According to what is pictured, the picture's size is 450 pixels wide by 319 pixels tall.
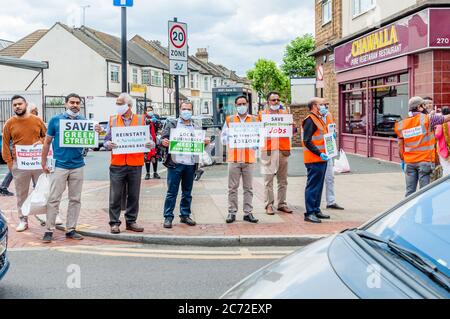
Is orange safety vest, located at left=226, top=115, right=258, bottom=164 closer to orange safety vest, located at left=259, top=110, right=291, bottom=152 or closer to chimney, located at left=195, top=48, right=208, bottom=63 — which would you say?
orange safety vest, located at left=259, top=110, right=291, bottom=152

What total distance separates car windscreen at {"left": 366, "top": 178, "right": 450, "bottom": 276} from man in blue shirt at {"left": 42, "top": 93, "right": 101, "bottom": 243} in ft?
17.5

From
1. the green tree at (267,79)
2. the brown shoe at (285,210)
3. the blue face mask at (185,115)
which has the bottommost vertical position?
the brown shoe at (285,210)

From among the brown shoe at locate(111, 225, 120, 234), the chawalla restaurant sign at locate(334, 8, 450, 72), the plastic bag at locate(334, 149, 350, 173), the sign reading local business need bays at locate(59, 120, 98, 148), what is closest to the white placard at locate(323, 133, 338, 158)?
the brown shoe at locate(111, 225, 120, 234)

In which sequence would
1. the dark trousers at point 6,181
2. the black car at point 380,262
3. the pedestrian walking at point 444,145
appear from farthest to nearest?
the dark trousers at point 6,181 < the pedestrian walking at point 444,145 < the black car at point 380,262

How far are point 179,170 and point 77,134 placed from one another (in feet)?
5.24

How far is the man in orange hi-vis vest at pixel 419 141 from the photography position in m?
8.50

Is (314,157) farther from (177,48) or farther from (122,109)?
(177,48)

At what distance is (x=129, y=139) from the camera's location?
Result: 7.93m

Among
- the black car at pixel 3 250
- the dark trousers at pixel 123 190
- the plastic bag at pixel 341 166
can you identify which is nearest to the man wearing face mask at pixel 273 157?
the dark trousers at pixel 123 190

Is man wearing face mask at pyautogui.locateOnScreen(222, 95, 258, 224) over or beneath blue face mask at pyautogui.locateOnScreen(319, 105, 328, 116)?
beneath

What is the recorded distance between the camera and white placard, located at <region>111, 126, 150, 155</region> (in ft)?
25.8

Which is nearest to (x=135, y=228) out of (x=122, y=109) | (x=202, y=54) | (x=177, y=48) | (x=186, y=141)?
(x=186, y=141)

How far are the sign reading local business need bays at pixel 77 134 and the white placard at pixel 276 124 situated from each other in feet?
9.40

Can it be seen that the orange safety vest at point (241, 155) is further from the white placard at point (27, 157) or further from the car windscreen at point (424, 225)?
the car windscreen at point (424, 225)
